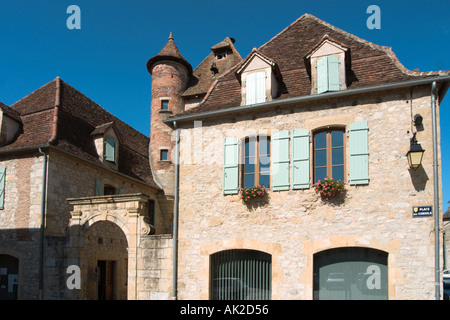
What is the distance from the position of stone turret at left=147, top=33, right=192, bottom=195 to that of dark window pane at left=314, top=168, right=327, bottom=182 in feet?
30.3

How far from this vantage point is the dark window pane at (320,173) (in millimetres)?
9711

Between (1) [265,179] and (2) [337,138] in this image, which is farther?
(1) [265,179]

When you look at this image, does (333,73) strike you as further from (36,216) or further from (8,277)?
(8,277)

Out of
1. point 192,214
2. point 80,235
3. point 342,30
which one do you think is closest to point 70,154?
point 80,235

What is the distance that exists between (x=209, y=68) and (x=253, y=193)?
1102cm

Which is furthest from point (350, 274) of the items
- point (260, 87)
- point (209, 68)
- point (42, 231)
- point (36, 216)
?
point (209, 68)

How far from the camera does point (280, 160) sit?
32.8ft

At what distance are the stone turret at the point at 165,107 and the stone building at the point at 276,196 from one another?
478 cm

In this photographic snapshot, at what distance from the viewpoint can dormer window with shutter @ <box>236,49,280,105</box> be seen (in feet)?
34.7

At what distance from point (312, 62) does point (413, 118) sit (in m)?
2.73

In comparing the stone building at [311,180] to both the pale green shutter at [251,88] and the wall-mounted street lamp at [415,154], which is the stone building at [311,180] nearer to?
the pale green shutter at [251,88]

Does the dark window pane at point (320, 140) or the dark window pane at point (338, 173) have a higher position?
the dark window pane at point (320, 140)

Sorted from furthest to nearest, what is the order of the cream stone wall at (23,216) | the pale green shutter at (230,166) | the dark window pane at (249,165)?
the cream stone wall at (23,216), the dark window pane at (249,165), the pale green shutter at (230,166)

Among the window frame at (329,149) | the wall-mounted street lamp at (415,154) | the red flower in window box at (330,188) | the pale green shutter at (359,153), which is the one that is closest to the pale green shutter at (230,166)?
the window frame at (329,149)
